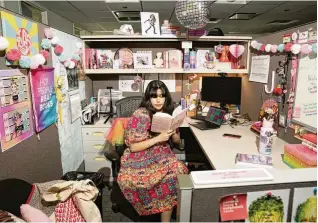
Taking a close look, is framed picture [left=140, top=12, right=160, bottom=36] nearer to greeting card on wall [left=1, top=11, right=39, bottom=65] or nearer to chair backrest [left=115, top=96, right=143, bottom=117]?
chair backrest [left=115, top=96, right=143, bottom=117]

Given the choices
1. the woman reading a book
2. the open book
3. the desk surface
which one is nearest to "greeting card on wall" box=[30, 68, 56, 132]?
the woman reading a book

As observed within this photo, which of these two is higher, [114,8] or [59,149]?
[114,8]

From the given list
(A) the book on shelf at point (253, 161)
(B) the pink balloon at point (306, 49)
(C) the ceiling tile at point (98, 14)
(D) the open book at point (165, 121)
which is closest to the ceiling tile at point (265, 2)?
(C) the ceiling tile at point (98, 14)

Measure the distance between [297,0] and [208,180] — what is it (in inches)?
198

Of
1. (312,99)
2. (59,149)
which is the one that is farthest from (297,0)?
(59,149)

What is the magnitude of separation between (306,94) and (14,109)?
1.71 meters

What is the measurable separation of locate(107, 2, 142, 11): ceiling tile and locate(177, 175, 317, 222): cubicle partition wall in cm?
444

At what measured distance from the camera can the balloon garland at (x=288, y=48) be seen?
1.33m

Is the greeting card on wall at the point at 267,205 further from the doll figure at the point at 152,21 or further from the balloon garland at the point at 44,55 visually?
the doll figure at the point at 152,21

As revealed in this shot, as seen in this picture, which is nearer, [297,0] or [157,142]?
[157,142]

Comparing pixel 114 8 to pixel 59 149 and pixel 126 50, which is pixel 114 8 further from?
pixel 59 149

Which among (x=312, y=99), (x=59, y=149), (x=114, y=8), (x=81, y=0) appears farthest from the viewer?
(x=114, y=8)

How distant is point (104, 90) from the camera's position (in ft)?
8.64

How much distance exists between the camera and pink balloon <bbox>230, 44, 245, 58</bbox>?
7.57 ft
